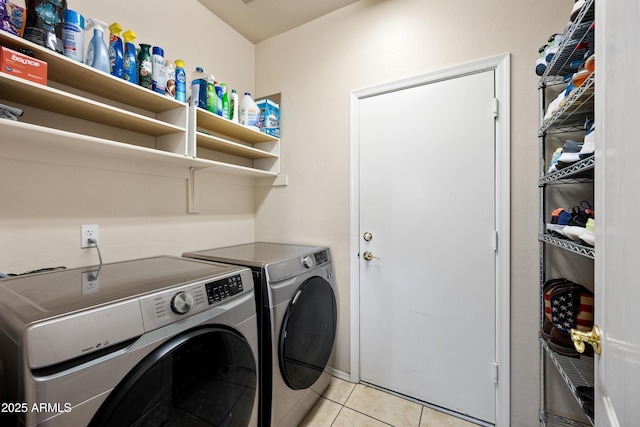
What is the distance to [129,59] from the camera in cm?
127

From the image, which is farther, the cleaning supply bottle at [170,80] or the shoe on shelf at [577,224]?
the cleaning supply bottle at [170,80]

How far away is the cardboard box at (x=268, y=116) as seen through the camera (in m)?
2.08

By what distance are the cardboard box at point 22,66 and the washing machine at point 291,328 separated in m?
1.03

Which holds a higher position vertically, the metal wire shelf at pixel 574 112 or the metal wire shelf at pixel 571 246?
the metal wire shelf at pixel 574 112

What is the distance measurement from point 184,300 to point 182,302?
1 cm

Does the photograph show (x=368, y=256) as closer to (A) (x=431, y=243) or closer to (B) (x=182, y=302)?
(A) (x=431, y=243)

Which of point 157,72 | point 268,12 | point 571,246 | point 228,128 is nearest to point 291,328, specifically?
point 571,246

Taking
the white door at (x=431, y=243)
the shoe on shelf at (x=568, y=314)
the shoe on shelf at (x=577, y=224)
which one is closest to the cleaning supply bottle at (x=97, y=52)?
the white door at (x=431, y=243)

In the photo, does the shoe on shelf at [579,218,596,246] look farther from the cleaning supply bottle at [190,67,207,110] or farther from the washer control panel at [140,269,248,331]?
the cleaning supply bottle at [190,67,207,110]

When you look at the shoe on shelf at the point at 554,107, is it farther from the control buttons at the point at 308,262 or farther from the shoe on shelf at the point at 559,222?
the control buttons at the point at 308,262

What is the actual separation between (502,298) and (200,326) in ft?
5.04

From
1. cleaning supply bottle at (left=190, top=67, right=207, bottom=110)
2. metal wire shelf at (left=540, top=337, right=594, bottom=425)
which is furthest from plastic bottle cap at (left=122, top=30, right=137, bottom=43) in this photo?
metal wire shelf at (left=540, top=337, right=594, bottom=425)

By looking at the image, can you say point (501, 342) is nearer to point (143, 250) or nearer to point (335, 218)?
point (335, 218)

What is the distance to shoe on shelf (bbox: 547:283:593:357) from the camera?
1.10 metres
